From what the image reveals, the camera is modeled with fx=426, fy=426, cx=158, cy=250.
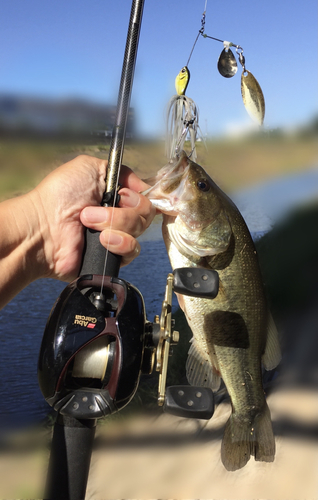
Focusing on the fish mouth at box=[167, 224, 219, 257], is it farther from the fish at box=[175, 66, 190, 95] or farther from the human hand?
the fish at box=[175, 66, 190, 95]

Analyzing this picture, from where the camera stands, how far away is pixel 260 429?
4.77 feet

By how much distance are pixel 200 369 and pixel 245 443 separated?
0.29m

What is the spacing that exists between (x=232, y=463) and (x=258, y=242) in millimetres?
6647

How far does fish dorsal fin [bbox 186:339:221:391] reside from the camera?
1.42 metres

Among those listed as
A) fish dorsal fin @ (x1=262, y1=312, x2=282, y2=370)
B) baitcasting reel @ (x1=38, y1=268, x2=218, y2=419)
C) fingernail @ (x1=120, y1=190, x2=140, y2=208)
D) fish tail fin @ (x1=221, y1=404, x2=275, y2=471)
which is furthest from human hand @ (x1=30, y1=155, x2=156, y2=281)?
fish tail fin @ (x1=221, y1=404, x2=275, y2=471)

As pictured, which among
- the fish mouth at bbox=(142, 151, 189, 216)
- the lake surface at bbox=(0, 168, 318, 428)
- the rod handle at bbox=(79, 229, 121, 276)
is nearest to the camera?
the rod handle at bbox=(79, 229, 121, 276)

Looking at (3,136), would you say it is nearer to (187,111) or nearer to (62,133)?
(62,133)

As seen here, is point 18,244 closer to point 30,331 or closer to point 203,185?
point 203,185

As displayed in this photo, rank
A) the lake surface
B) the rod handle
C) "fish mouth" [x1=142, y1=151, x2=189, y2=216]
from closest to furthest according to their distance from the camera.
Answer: the rod handle
"fish mouth" [x1=142, y1=151, x2=189, y2=216]
the lake surface

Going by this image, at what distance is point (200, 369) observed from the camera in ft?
4.74

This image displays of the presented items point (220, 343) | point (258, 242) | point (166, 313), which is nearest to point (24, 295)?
point (258, 242)

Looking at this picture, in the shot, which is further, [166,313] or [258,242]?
[258,242]

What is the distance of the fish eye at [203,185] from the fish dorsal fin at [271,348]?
493 millimetres

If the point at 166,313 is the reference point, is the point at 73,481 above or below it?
below
